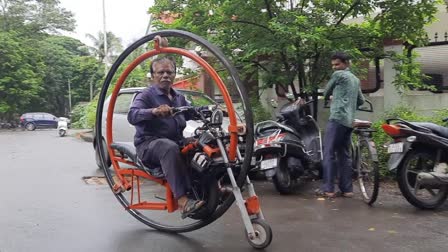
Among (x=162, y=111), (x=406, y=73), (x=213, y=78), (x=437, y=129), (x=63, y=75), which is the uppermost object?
(x=63, y=75)

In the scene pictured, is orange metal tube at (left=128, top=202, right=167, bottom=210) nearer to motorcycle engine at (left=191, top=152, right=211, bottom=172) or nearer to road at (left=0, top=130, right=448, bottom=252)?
road at (left=0, top=130, right=448, bottom=252)

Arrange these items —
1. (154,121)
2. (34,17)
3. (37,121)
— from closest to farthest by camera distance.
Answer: (154,121), (37,121), (34,17)

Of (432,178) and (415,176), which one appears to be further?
(415,176)

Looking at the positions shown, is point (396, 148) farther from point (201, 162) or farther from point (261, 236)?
point (201, 162)

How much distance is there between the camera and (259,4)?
770cm

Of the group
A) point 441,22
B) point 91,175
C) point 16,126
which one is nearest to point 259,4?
point 91,175

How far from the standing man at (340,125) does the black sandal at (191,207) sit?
7.84 ft

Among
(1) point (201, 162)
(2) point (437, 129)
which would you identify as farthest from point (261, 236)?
(2) point (437, 129)

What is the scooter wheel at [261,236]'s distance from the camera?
4155mm

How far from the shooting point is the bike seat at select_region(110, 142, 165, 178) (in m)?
4.69

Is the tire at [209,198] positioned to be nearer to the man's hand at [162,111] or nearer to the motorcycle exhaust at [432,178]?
the man's hand at [162,111]

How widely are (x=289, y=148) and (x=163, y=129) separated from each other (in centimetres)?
227

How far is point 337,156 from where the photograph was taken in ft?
20.5

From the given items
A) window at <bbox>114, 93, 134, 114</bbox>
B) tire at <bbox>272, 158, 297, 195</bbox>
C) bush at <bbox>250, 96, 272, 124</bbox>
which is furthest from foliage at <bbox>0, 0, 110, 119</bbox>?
tire at <bbox>272, 158, 297, 195</bbox>
